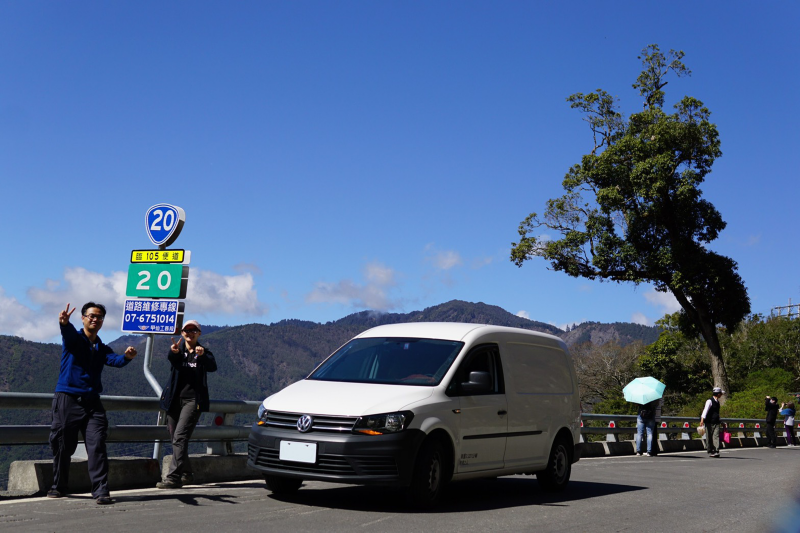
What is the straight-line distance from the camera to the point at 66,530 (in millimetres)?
6676

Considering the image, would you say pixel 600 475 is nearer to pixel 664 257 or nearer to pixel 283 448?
pixel 283 448

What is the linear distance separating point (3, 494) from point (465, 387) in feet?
15.2

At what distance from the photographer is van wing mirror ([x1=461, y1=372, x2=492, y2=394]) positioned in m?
8.89

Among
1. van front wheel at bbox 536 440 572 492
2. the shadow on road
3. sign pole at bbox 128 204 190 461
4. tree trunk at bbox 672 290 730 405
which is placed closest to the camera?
the shadow on road

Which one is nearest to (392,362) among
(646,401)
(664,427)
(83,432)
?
(83,432)

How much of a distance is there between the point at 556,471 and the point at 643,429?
12328mm

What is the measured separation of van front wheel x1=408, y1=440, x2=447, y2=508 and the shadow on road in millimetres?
140

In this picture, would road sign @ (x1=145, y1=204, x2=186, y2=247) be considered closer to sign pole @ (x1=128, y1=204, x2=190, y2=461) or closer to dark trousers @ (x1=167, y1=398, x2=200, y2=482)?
sign pole @ (x1=128, y1=204, x2=190, y2=461)

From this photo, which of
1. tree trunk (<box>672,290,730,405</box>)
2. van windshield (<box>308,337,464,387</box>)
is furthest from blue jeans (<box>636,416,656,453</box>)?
tree trunk (<box>672,290,730,405</box>)

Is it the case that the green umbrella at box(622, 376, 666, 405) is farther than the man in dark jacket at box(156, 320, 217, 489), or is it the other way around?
the green umbrella at box(622, 376, 666, 405)

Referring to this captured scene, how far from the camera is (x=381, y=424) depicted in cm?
813

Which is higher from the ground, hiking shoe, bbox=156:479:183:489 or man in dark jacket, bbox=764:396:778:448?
man in dark jacket, bbox=764:396:778:448

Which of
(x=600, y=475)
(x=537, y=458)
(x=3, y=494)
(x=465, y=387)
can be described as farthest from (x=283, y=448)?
(x=600, y=475)

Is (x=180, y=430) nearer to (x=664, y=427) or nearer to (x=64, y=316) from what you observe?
(x=64, y=316)
